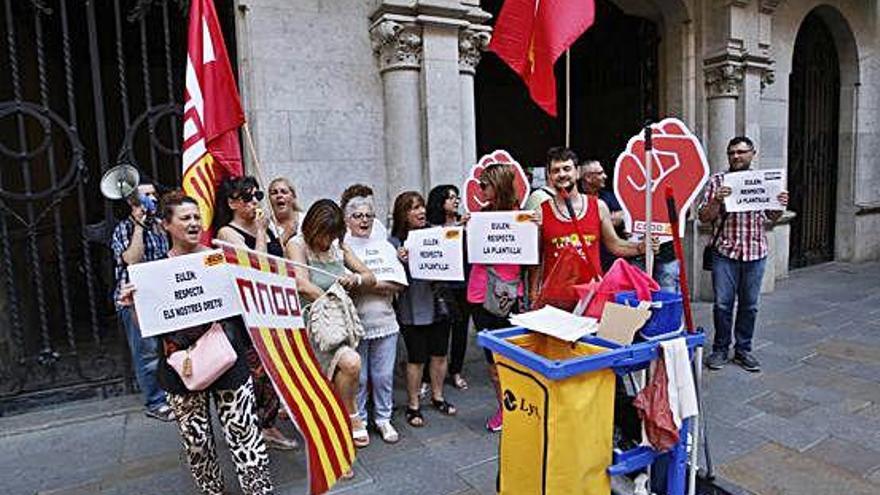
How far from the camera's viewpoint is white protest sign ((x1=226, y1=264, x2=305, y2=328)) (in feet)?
8.62

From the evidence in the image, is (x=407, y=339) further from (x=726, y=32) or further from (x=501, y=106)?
(x=501, y=106)

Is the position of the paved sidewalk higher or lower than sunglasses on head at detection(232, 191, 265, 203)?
lower

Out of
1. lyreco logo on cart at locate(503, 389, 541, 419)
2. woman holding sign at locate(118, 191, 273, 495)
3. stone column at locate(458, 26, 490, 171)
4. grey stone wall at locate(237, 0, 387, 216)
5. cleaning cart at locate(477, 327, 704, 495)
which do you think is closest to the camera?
cleaning cart at locate(477, 327, 704, 495)

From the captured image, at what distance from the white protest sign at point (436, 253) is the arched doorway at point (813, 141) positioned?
318 inches

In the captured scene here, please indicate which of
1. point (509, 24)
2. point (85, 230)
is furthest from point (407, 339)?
point (85, 230)

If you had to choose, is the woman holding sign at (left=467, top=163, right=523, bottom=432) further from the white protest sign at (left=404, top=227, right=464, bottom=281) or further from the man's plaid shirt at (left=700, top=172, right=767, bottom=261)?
the man's plaid shirt at (left=700, top=172, right=767, bottom=261)

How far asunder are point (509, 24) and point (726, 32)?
4647mm

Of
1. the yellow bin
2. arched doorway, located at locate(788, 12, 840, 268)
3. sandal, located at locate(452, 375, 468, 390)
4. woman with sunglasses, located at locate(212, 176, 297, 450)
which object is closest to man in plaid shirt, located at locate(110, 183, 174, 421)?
woman with sunglasses, located at locate(212, 176, 297, 450)

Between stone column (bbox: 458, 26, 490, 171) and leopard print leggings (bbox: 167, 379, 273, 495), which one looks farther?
stone column (bbox: 458, 26, 490, 171)

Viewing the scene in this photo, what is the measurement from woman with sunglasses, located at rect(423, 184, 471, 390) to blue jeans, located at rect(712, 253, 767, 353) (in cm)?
227

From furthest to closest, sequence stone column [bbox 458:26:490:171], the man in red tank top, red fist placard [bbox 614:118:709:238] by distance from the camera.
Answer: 1. stone column [bbox 458:26:490:171]
2. the man in red tank top
3. red fist placard [bbox 614:118:709:238]

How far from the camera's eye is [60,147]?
7.50 metres

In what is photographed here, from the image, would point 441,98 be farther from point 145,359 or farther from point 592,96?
point 592,96

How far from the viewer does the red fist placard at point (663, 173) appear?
3.02m
